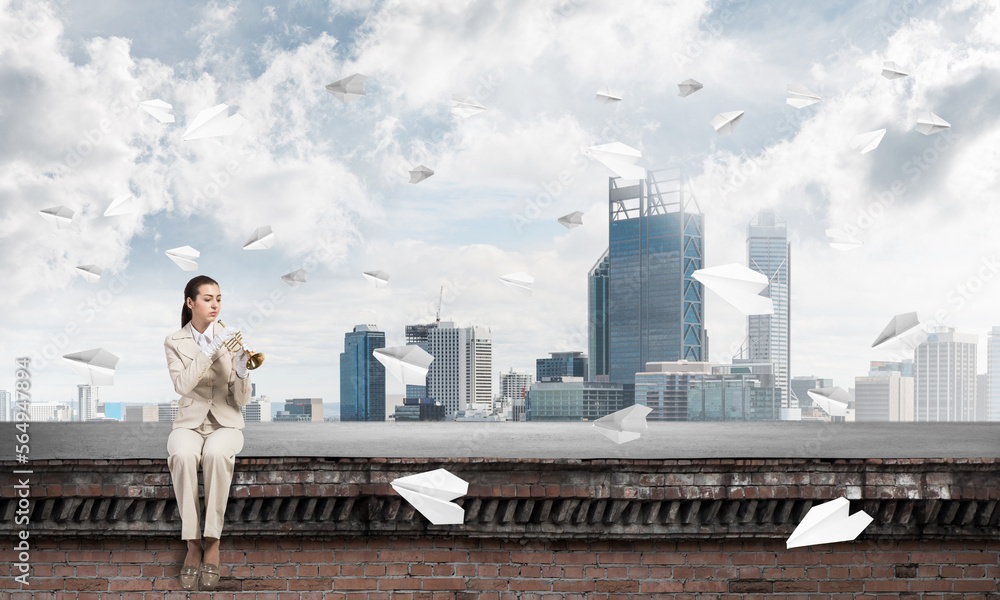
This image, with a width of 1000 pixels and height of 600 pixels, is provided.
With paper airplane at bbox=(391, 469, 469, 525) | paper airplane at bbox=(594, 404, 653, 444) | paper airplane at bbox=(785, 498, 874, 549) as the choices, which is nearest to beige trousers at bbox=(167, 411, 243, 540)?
paper airplane at bbox=(391, 469, 469, 525)

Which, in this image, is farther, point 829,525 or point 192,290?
point 829,525

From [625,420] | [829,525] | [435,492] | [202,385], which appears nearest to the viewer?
[202,385]

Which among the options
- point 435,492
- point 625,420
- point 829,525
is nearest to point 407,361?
point 435,492

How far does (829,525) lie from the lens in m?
5.83

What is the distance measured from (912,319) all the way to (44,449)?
23.6ft

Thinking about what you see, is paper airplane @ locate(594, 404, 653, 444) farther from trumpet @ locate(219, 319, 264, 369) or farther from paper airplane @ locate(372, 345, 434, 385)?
trumpet @ locate(219, 319, 264, 369)

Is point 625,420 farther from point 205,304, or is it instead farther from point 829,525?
point 205,304

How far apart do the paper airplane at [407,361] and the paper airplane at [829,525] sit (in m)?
2.95

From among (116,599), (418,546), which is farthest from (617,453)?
(116,599)

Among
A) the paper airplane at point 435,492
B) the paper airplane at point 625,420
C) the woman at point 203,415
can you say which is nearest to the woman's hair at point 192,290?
the woman at point 203,415

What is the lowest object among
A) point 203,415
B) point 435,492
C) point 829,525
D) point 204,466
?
point 829,525

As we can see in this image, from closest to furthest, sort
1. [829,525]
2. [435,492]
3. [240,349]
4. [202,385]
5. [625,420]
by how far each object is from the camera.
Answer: [240,349]
[202,385]
[435,492]
[829,525]
[625,420]

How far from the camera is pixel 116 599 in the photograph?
576 cm

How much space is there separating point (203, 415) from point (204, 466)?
32 cm
